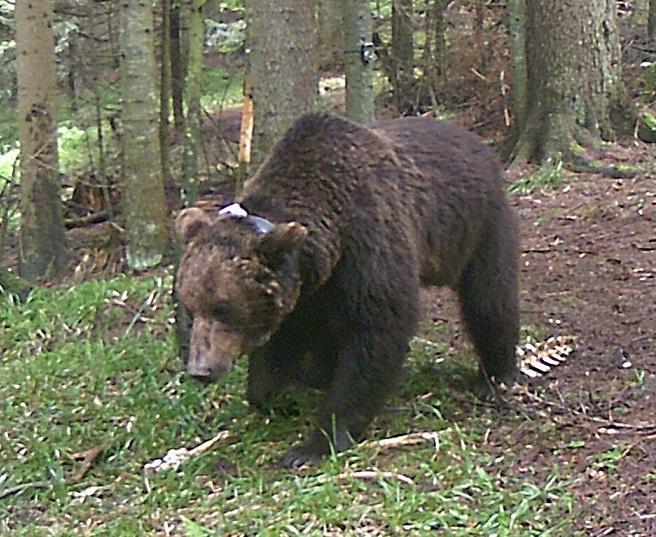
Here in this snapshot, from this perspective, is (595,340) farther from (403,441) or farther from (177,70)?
(177,70)

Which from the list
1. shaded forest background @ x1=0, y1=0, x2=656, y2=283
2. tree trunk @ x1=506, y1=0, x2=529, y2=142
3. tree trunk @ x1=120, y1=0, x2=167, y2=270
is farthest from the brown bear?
tree trunk @ x1=506, y1=0, x2=529, y2=142

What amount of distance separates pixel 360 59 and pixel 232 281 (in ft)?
15.1

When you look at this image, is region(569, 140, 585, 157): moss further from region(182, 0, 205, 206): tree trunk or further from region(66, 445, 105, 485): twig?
region(66, 445, 105, 485): twig

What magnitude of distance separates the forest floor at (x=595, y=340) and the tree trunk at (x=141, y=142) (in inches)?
102

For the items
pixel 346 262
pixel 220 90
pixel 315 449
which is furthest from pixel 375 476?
pixel 220 90

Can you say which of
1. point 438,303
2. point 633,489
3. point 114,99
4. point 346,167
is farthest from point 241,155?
point 114,99

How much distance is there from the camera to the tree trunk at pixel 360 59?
898cm

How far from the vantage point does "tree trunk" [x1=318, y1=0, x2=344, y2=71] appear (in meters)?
19.2

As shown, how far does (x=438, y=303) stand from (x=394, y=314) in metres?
2.42

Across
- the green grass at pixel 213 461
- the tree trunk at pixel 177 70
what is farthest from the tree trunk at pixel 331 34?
the green grass at pixel 213 461

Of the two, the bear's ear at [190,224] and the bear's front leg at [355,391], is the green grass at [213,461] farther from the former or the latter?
the bear's ear at [190,224]

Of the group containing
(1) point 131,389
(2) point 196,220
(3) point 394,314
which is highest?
(2) point 196,220

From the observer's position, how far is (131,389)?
6305 millimetres

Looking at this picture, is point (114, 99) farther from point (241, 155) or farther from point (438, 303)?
point (438, 303)
